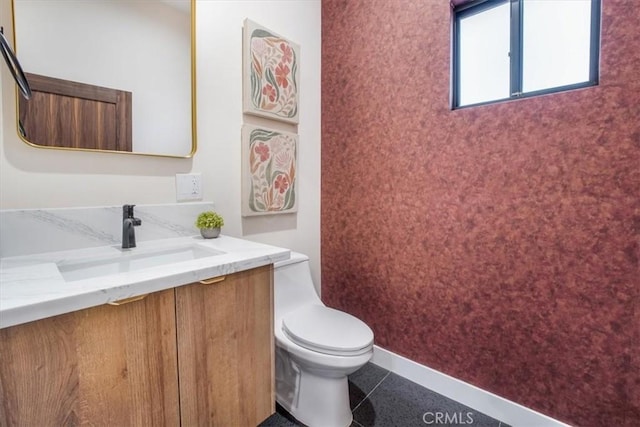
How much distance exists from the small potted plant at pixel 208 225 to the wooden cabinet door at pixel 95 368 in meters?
0.53

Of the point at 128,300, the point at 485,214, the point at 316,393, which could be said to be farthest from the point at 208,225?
the point at 485,214

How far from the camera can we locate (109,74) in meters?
1.15

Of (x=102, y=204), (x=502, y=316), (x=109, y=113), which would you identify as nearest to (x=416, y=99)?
(x=502, y=316)

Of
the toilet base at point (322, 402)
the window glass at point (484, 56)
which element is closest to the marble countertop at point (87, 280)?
the toilet base at point (322, 402)

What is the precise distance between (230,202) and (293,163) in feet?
1.57

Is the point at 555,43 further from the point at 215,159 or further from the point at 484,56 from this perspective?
the point at 215,159

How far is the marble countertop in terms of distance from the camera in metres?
0.61

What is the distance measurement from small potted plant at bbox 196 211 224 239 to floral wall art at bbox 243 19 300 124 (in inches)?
23.7

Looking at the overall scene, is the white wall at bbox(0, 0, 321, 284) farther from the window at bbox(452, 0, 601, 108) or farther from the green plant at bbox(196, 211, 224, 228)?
the window at bbox(452, 0, 601, 108)

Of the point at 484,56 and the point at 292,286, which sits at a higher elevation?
the point at 484,56

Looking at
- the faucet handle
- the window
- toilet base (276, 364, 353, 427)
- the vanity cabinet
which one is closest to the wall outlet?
the faucet handle

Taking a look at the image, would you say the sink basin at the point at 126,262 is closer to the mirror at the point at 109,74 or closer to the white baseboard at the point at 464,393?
the mirror at the point at 109,74

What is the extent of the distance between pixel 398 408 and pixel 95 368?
1345 mm

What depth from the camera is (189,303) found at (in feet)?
2.82
